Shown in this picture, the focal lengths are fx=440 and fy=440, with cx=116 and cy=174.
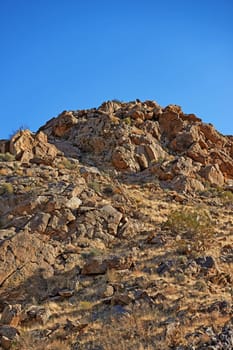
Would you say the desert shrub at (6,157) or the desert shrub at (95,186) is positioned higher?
the desert shrub at (6,157)

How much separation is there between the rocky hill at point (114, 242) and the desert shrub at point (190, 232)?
0.05 m

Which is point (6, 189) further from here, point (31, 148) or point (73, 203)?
point (31, 148)

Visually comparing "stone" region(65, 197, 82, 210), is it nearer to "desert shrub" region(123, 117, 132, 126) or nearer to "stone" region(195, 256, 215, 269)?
"stone" region(195, 256, 215, 269)

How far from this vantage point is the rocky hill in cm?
1120

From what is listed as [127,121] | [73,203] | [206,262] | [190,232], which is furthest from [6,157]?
[206,262]

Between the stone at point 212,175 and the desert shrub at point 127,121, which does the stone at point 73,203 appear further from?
the desert shrub at point 127,121

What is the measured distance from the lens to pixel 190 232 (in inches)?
712

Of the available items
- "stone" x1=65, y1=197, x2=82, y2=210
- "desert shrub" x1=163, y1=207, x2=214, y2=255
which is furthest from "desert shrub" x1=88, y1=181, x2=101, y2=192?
"desert shrub" x1=163, y1=207, x2=214, y2=255

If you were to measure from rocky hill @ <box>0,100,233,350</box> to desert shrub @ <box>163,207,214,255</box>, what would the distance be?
5 centimetres

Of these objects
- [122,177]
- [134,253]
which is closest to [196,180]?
[122,177]

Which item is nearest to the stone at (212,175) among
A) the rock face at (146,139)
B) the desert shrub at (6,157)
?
the rock face at (146,139)

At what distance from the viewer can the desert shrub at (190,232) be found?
1641 cm

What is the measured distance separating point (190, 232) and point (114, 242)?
3.28 meters

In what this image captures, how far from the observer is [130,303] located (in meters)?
12.2
